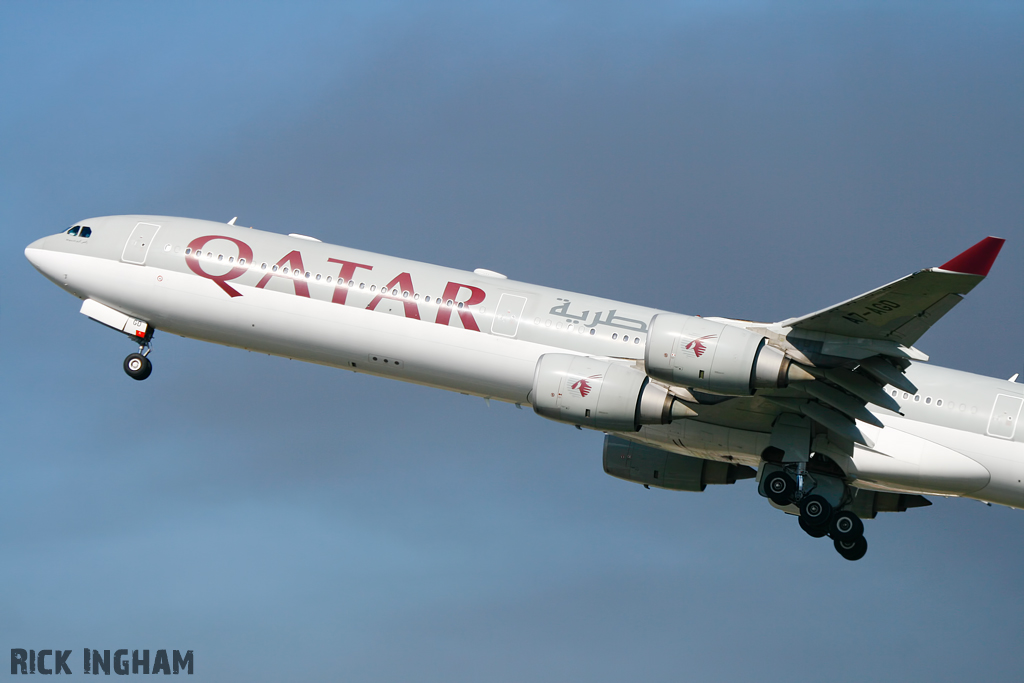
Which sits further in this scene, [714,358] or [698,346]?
[698,346]

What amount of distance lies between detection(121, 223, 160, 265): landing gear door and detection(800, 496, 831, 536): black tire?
18.8 metres

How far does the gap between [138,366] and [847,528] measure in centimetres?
2024

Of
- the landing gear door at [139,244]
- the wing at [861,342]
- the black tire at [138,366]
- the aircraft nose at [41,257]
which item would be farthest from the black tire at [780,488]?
the aircraft nose at [41,257]

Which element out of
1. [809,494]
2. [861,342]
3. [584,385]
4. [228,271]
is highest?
[228,271]

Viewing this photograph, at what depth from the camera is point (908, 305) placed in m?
21.4

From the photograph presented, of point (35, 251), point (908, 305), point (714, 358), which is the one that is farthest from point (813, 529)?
point (35, 251)

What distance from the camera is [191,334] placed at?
2959cm

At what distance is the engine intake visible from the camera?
74.1 ft

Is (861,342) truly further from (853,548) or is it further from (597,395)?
(853,548)

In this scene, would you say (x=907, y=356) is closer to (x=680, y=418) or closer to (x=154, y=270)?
(x=680, y=418)

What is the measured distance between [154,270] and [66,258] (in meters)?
3.14

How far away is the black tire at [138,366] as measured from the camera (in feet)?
101

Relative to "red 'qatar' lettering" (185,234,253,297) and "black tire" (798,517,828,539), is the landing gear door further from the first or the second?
"black tire" (798,517,828,539)

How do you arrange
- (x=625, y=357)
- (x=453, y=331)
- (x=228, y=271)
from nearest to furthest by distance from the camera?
(x=625, y=357) → (x=453, y=331) → (x=228, y=271)
